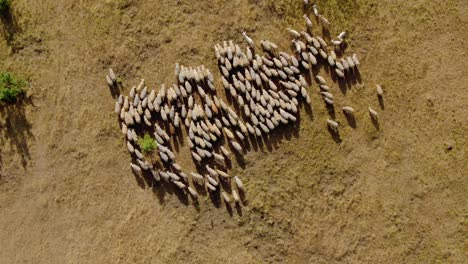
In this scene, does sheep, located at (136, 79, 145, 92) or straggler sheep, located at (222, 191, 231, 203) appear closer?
straggler sheep, located at (222, 191, 231, 203)

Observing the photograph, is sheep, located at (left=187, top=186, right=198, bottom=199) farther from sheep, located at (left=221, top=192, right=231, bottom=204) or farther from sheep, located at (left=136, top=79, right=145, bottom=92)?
sheep, located at (left=136, top=79, right=145, bottom=92)

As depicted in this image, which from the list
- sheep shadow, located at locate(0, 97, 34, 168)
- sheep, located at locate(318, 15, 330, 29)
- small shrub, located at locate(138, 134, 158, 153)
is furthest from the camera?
sheep shadow, located at locate(0, 97, 34, 168)

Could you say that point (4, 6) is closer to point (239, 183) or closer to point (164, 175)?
point (164, 175)

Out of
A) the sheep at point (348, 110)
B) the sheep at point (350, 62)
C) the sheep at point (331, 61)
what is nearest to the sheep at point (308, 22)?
the sheep at point (331, 61)

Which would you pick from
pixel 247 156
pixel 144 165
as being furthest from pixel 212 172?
Answer: pixel 144 165

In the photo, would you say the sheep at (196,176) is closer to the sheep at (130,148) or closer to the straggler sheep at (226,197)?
the straggler sheep at (226,197)

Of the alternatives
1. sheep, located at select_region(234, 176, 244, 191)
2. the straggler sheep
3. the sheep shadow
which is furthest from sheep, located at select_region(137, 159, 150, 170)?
the sheep shadow

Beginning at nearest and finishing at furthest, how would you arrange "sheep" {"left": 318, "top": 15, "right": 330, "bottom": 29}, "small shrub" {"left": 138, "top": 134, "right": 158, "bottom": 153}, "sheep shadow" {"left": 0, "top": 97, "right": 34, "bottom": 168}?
"small shrub" {"left": 138, "top": 134, "right": 158, "bottom": 153} → "sheep" {"left": 318, "top": 15, "right": 330, "bottom": 29} → "sheep shadow" {"left": 0, "top": 97, "right": 34, "bottom": 168}
